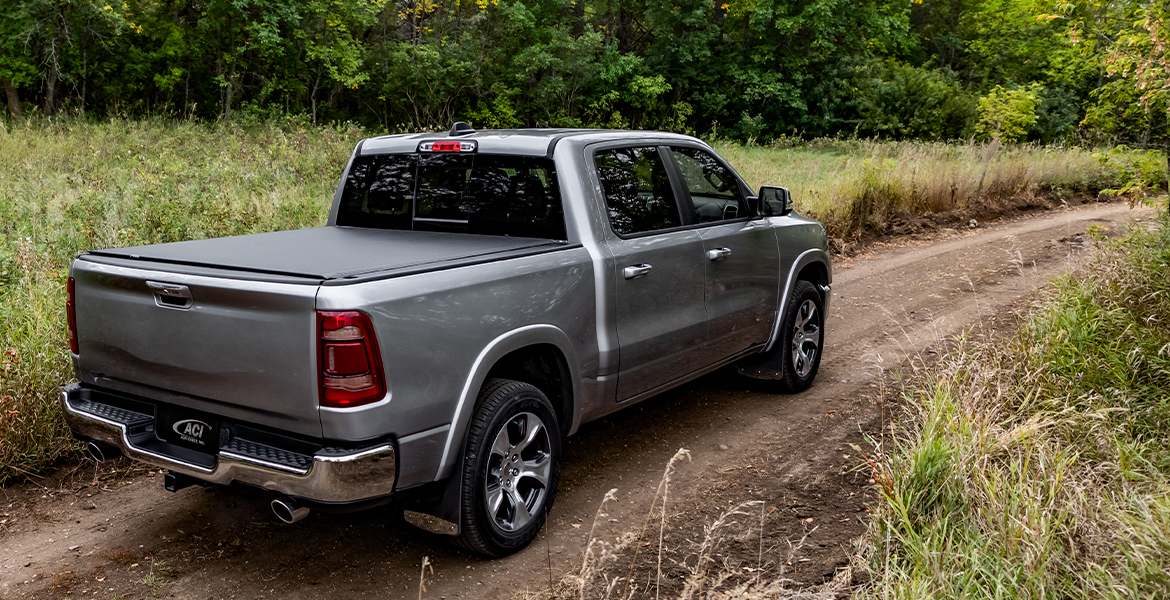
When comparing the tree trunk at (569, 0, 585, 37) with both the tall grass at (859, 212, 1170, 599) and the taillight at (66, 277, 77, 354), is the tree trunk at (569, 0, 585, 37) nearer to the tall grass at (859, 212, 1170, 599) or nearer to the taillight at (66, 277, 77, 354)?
the tall grass at (859, 212, 1170, 599)

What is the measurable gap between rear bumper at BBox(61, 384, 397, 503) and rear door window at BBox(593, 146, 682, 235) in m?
1.93

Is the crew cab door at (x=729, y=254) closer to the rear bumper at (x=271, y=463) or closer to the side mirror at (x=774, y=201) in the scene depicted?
the side mirror at (x=774, y=201)

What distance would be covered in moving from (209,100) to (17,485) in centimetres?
2116

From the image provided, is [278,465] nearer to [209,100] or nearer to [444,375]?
[444,375]

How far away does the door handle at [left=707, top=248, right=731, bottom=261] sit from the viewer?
198 inches

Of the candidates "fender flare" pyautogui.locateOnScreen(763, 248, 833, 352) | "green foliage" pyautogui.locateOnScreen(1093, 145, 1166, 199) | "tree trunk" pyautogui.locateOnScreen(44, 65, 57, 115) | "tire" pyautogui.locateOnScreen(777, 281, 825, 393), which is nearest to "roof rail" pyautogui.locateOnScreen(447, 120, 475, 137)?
"fender flare" pyautogui.locateOnScreen(763, 248, 833, 352)

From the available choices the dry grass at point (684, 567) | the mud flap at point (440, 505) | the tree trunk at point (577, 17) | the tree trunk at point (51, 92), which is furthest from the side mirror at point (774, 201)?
the tree trunk at point (577, 17)

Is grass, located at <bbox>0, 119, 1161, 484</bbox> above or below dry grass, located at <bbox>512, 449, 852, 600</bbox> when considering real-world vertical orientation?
above

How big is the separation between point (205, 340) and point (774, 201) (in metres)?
3.83

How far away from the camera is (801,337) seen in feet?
20.5

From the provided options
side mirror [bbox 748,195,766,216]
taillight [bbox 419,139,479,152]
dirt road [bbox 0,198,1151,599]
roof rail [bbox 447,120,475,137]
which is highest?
roof rail [bbox 447,120,475,137]

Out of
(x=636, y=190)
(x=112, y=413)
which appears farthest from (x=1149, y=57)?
(x=112, y=413)

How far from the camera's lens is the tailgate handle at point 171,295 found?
10.7 ft

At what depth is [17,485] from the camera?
4535mm
